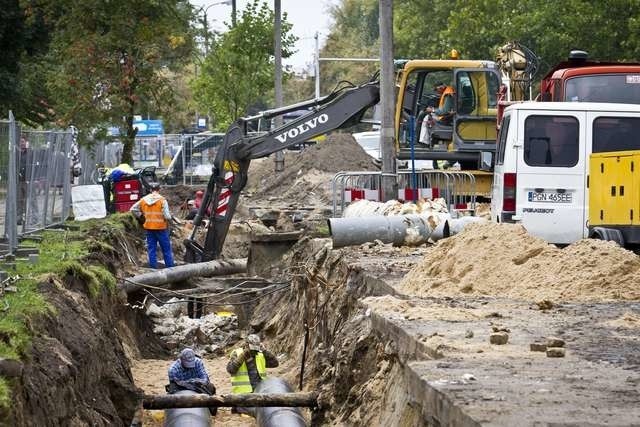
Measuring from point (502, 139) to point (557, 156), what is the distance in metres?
0.92

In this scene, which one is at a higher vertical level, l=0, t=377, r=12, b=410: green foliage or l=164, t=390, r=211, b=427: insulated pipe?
l=0, t=377, r=12, b=410: green foliage

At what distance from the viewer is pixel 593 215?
1695 cm

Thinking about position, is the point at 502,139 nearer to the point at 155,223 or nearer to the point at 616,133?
the point at 616,133

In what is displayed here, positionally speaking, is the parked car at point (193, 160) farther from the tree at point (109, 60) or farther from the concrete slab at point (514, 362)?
the concrete slab at point (514, 362)

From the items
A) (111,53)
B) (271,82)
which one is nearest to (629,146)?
(111,53)

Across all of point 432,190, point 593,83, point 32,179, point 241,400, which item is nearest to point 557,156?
point 593,83

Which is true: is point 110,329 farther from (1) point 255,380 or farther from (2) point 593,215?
(2) point 593,215

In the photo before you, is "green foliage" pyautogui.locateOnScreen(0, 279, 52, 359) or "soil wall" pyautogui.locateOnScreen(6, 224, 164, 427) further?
"soil wall" pyautogui.locateOnScreen(6, 224, 164, 427)

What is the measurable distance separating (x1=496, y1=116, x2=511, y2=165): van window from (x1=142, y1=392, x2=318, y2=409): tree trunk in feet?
17.3

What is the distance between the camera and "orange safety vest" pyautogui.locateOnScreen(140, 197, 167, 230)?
82.7 feet

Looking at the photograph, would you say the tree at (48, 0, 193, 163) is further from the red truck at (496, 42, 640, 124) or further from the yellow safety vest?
the yellow safety vest

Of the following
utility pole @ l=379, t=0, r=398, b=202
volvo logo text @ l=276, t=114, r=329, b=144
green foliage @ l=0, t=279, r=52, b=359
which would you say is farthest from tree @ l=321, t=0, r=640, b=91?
green foliage @ l=0, t=279, r=52, b=359

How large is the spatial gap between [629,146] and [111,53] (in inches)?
767

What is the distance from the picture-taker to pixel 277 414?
15008 mm
